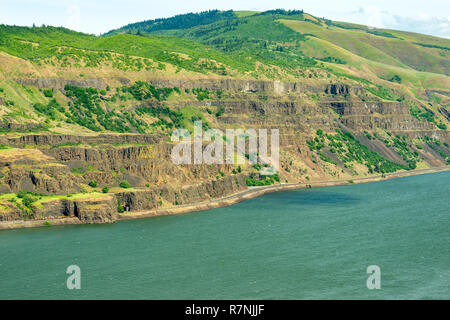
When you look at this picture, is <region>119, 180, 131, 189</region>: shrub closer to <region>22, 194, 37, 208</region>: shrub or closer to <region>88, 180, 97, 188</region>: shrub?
<region>88, 180, 97, 188</region>: shrub

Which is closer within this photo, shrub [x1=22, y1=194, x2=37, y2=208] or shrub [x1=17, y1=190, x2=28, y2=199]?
shrub [x1=22, y1=194, x2=37, y2=208]

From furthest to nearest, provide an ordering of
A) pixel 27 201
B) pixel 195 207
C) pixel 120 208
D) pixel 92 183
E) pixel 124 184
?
pixel 195 207, pixel 124 184, pixel 92 183, pixel 120 208, pixel 27 201

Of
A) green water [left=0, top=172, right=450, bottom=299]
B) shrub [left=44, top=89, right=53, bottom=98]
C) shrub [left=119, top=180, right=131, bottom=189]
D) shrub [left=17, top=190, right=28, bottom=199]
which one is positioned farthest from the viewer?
shrub [left=44, top=89, right=53, bottom=98]

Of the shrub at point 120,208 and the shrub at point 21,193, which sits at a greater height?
the shrub at point 21,193

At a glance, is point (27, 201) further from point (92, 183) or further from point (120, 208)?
point (120, 208)

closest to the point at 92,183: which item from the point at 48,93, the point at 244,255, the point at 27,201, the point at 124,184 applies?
the point at 124,184

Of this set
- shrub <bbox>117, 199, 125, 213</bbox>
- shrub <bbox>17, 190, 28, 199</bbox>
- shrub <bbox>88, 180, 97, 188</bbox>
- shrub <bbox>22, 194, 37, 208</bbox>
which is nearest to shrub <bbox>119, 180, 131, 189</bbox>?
shrub <bbox>88, 180, 97, 188</bbox>

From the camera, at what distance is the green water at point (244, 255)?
299 ft

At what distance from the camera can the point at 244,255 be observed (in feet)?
359

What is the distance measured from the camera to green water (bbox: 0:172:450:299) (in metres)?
91.1

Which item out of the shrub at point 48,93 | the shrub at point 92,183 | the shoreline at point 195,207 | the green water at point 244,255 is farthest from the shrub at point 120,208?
the shrub at point 48,93

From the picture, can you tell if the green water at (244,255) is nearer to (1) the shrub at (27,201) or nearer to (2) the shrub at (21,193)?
(1) the shrub at (27,201)

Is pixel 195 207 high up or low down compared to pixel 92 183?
down
